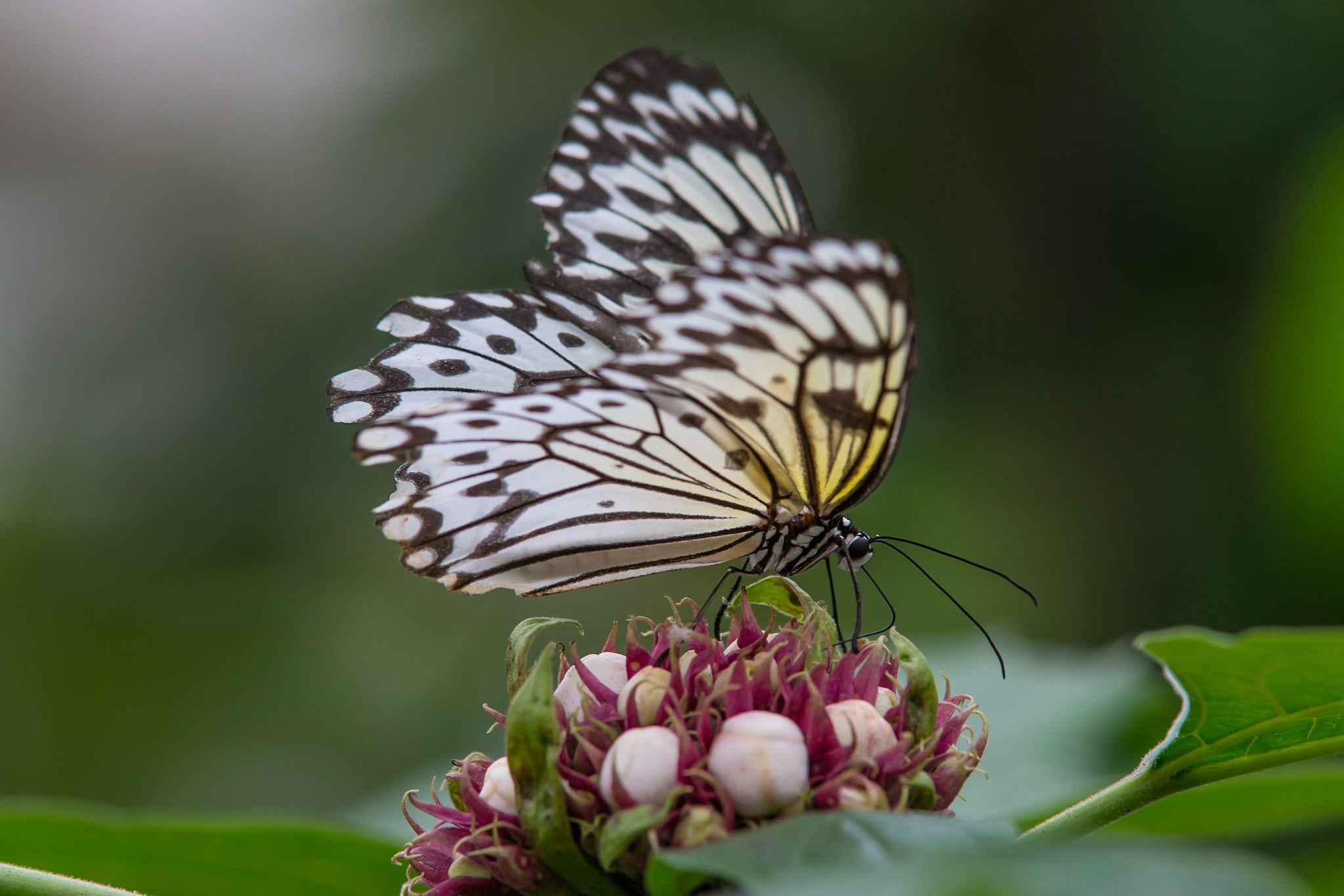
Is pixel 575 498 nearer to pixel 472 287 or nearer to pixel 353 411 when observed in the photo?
pixel 353 411

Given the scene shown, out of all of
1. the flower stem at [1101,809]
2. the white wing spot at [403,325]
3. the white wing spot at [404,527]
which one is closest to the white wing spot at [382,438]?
the white wing spot at [404,527]

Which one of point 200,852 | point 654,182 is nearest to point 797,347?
point 654,182

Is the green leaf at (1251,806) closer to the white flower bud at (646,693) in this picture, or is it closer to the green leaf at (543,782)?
the white flower bud at (646,693)

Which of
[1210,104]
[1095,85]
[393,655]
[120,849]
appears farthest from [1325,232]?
[393,655]

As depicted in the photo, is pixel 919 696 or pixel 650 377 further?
pixel 650 377

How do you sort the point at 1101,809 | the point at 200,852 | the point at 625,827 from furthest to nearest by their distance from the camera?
the point at 200,852 < the point at 1101,809 < the point at 625,827

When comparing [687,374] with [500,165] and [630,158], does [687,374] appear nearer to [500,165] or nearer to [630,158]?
[630,158]
